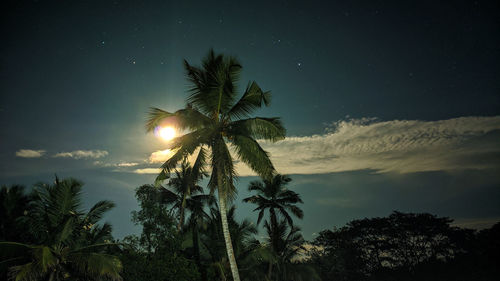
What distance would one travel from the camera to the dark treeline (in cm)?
1189

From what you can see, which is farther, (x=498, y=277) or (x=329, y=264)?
(x=329, y=264)

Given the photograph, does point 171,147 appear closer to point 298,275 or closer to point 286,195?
point 286,195

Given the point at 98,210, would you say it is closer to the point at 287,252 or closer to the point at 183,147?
the point at 183,147

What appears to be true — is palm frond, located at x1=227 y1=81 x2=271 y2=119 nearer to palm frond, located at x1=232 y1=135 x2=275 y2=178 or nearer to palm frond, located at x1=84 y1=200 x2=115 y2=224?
palm frond, located at x1=232 y1=135 x2=275 y2=178

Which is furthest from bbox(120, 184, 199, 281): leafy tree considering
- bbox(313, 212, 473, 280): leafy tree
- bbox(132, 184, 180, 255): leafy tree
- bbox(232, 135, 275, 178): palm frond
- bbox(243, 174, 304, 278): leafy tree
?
bbox(313, 212, 473, 280): leafy tree

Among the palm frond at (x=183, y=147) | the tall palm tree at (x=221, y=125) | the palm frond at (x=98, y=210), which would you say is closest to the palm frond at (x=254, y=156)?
the tall palm tree at (x=221, y=125)

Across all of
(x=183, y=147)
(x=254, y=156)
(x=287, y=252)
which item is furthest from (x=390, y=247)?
(x=183, y=147)

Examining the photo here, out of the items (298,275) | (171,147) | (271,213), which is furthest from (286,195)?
(171,147)

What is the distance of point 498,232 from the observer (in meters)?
26.3

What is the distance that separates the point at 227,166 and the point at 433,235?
33.8 metres

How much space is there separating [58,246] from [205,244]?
1187cm

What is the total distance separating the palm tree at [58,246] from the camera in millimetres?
10328

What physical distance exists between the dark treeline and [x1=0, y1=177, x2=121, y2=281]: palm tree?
0.04 m

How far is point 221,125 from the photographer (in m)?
12.0
